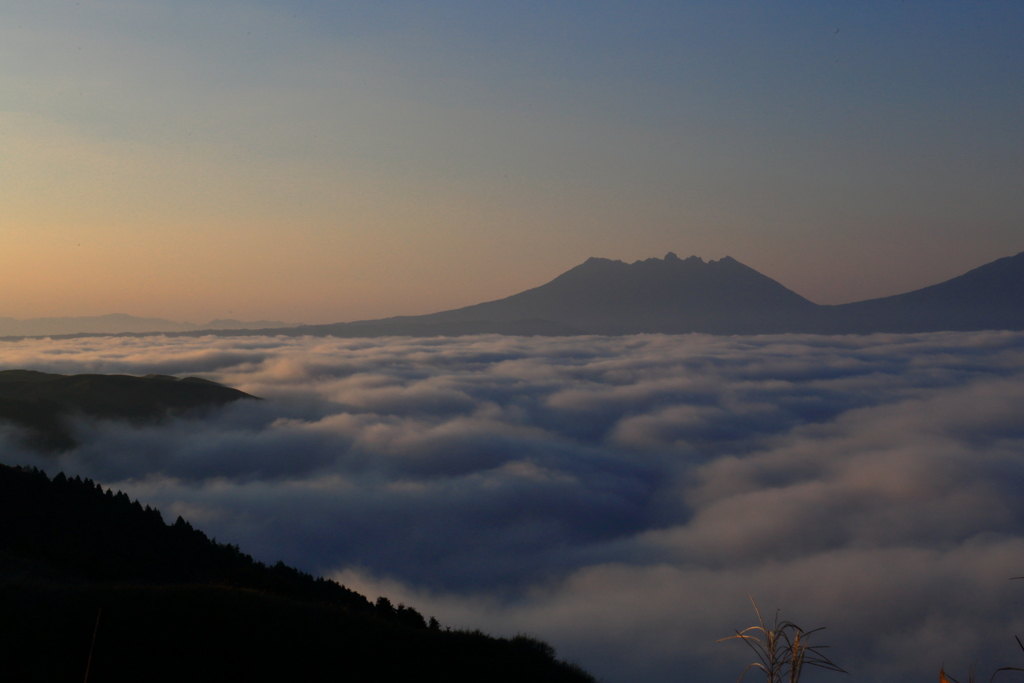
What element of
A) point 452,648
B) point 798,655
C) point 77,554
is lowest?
point 77,554

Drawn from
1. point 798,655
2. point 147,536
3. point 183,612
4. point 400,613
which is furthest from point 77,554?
point 798,655

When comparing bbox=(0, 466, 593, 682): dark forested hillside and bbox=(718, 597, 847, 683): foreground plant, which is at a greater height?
bbox=(718, 597, 847, 683): foreground plant

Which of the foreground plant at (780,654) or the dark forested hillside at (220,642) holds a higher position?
the foreground plant at (780,654)

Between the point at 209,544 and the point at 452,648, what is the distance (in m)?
89.4

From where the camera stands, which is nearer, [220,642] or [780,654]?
[780,654]

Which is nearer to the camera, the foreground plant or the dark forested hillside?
the foreground plant

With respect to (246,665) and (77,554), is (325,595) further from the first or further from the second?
(246,665)

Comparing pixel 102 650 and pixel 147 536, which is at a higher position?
pixel 102 650

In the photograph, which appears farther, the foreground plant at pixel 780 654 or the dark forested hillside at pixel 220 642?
the dark forested hillside at pixel 220 642

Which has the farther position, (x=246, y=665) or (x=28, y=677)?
(x=246, y=665)

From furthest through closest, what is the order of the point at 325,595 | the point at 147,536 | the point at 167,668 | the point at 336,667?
the point at 147,536 → the point at 325,595 → the point at 336,667 → the point at 167,668

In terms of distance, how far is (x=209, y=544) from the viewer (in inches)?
4432

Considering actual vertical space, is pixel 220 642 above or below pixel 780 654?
below

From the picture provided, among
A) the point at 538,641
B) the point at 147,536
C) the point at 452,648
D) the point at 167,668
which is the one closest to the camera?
the point at 167,668
